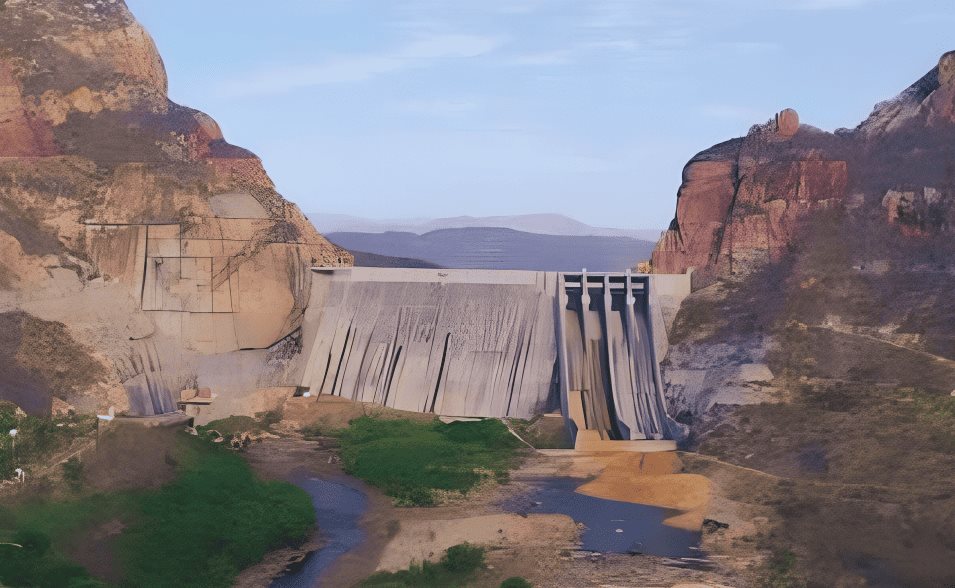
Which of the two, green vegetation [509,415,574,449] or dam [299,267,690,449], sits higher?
dam [299,267,690,449]

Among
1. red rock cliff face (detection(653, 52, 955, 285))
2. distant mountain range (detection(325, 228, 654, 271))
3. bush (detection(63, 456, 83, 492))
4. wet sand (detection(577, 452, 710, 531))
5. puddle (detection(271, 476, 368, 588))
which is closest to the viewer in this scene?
puddle (detection(271, 476, 368, 588))

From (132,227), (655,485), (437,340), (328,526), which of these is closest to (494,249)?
(437,340)

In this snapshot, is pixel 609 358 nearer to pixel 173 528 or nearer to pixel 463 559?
pixel 463 559

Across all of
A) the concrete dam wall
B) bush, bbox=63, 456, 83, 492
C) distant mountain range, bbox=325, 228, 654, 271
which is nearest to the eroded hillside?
the concrete dam wall

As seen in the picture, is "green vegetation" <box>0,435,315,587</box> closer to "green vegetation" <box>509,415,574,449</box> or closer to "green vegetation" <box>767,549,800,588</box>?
"green vegetation" <box>509,415,574,449</box>

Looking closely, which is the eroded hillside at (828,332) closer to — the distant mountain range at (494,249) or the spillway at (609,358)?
the spillway at (609,358)

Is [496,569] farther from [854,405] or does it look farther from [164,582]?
[854,405]

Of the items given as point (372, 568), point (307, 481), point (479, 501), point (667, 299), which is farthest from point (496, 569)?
point (667, 299)
